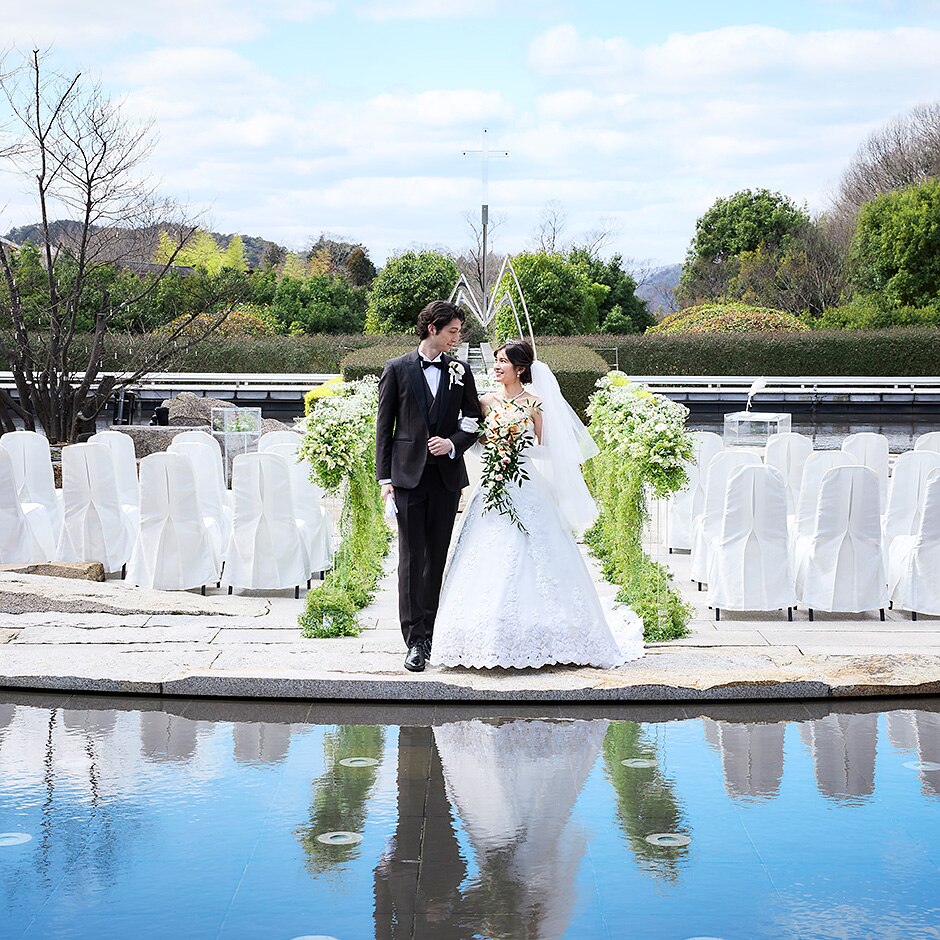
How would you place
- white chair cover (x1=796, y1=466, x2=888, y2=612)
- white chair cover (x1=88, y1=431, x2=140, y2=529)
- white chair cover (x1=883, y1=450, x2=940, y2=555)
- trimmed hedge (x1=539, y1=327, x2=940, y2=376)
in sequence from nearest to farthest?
white chair cover (x1=796, y1=466, x2=888, y2=612)
white chair cover (x1=883, y1=450, x2=940, y2=555)
white chair cover (x1=88, y1=431, x2=140, y2=529)
trimmed hedge (x1=539, y1=327, x2=940, y2=376)

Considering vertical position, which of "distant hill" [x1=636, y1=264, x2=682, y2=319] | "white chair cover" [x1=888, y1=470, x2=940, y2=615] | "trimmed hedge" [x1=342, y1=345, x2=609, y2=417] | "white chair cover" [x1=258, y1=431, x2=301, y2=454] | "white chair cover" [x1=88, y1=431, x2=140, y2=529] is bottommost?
"white chair cover" [x1=888, y1=470, x2=940, y2=615]

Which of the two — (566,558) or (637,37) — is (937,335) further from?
(566,558)

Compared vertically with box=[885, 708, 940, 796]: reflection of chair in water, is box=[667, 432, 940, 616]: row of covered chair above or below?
above

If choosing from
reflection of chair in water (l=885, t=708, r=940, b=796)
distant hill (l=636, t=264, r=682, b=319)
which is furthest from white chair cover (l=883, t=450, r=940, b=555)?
distant hill (l=636, t=264, r=682, b=319)

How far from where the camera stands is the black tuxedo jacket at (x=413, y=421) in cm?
527

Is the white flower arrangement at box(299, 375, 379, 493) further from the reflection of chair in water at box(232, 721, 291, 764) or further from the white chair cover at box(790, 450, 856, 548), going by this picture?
the white chair cover at box(790, 450, 856, 548)

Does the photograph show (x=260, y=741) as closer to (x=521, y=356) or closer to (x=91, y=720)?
(x=91, y=720)

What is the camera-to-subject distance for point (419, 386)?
17.3 feet

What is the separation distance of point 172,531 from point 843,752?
13.9 ft

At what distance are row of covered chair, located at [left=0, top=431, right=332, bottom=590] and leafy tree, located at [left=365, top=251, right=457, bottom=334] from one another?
2076cm

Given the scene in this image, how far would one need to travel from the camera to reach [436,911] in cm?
302

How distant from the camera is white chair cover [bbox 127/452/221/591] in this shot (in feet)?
23.9

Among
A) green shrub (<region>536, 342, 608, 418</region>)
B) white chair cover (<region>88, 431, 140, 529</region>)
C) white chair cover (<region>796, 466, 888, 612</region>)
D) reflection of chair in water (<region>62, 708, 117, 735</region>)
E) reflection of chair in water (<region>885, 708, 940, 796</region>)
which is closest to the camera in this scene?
reflection of chair in water (<region>885, 708, 940, 796</region>)

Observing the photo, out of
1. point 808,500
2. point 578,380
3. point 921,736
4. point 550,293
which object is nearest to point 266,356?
point 550,293
